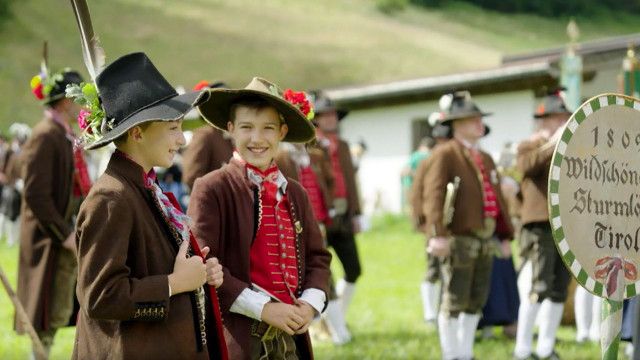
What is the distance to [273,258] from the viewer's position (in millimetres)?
4613

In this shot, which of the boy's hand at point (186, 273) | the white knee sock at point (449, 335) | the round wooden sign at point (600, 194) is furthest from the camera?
the white knee sock at point (449, 335)

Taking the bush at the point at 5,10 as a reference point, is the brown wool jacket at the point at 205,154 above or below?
below

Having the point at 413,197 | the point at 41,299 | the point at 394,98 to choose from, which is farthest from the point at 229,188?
the point at 394,98

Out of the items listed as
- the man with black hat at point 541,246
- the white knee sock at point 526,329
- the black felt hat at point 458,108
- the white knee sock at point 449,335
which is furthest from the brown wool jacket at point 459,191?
the white knee sock at point 526,329

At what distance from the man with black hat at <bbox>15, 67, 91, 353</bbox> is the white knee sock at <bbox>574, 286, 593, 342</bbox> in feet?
14.4

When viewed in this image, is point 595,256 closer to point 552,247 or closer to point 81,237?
point 81,237

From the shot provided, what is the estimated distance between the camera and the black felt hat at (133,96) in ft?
12.2

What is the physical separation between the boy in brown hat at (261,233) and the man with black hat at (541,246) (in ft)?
12.3

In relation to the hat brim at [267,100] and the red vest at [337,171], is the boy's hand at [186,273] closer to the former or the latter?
the hat brim at [267,100]

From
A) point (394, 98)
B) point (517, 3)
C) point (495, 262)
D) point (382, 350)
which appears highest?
point (517, 3)

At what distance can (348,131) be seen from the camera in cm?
2622

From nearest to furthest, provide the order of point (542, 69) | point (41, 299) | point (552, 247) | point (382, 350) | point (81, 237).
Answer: point (81, 237), point (41, 299), point (552, 247), point (382, 350), point (542, 69)

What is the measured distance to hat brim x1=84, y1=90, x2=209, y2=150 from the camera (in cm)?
367

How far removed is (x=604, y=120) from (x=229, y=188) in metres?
1.55
